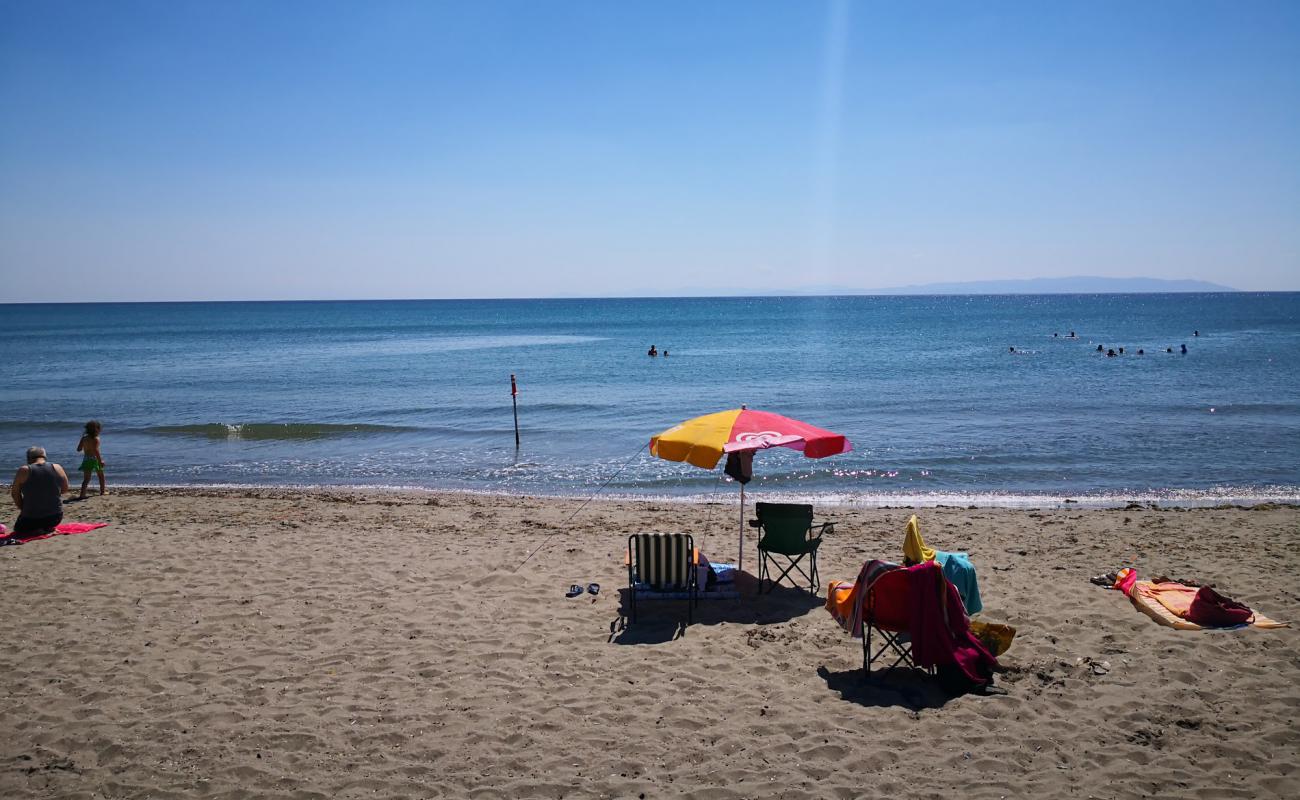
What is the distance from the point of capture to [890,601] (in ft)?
20.9

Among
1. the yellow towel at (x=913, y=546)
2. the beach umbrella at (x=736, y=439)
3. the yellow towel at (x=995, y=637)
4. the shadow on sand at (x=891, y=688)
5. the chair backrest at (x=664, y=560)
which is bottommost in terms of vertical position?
the shadow on sand at (x=891, y=688)

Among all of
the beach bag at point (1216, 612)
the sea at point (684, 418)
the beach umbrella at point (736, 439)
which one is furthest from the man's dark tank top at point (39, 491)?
the beach bag at point (1216, 612)

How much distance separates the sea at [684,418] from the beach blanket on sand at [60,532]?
5.58 m

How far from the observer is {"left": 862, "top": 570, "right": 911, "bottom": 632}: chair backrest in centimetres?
630

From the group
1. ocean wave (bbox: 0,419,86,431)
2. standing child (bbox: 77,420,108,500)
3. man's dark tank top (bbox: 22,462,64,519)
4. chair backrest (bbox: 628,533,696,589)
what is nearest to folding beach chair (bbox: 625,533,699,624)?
chair backrest (bbox: 628,533,696,589)

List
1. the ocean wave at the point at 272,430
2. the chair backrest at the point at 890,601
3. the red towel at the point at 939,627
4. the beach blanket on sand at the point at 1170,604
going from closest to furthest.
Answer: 1. the red towel at the point at 939,627
2. the chair backrest at the point at 890,601
3. the beach blanket on sand at the point at 1170,604
4. the ocean wave at the point at 272,430

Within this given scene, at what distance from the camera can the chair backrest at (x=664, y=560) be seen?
26.2ft

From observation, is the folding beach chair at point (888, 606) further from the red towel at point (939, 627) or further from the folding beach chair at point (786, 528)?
the folding beach chair at point (786, 528)

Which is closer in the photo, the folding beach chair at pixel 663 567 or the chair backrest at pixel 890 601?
the chair backrest at pixel 890 601

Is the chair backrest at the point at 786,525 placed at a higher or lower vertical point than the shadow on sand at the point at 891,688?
higher

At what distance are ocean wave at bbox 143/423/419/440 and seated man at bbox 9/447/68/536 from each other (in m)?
12.3

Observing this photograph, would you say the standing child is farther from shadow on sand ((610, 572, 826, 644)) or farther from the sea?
shadow on sand ((610, 572, 826, 644))

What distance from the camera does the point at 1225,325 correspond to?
8056 centimetres

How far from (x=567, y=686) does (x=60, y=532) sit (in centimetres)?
875
